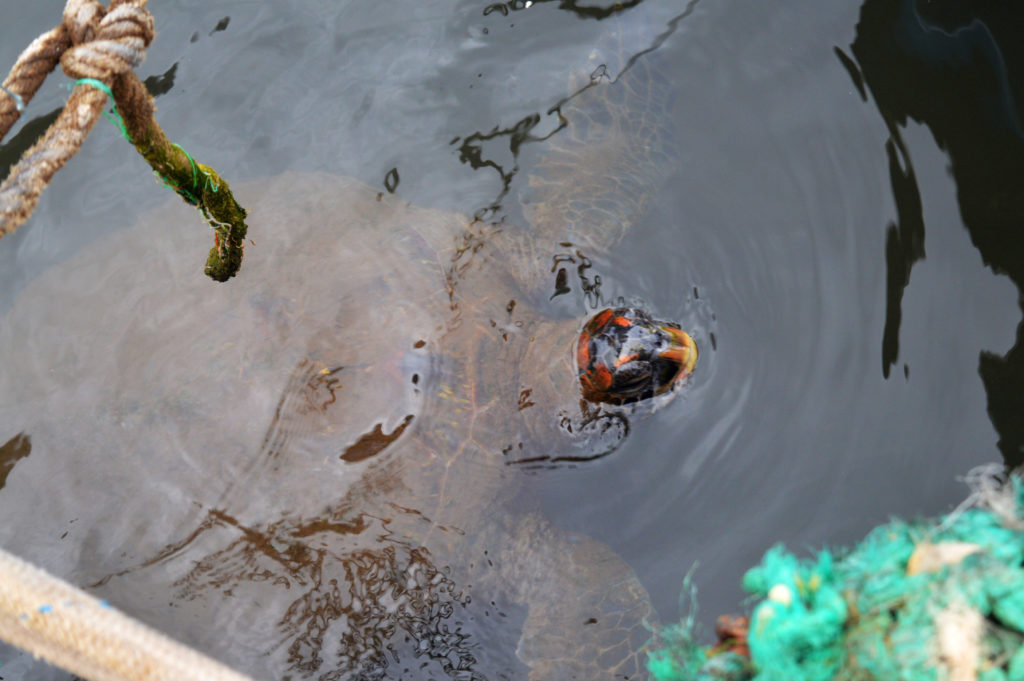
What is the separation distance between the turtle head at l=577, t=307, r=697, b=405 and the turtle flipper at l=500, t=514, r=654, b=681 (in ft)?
2.71

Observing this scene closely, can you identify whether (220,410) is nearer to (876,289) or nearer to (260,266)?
(260,266)

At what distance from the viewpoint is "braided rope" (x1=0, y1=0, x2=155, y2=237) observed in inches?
61.4

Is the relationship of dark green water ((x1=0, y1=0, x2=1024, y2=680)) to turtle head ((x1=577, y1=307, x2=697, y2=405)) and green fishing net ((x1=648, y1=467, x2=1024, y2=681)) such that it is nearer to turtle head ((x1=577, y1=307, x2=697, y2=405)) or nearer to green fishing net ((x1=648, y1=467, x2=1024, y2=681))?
turtle head ((x1=577, y1=307, x2=697, y2=405))

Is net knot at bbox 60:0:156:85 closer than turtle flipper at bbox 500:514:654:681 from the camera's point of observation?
Yes

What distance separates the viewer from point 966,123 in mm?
3389

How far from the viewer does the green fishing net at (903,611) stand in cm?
108

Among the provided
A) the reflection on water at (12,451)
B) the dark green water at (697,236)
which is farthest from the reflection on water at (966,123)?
the reflection on water at (12,451)

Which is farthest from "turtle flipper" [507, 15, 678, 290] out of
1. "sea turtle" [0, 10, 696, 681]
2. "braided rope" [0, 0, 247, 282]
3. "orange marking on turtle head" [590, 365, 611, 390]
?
"braided rope" [0, 0, 247, 282]

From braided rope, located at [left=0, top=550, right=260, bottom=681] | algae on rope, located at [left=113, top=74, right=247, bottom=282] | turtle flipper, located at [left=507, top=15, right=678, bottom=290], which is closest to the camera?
braided rope, located at [left=0, top=550, right=260, bottom=681]

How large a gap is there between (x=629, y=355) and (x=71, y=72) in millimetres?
2060

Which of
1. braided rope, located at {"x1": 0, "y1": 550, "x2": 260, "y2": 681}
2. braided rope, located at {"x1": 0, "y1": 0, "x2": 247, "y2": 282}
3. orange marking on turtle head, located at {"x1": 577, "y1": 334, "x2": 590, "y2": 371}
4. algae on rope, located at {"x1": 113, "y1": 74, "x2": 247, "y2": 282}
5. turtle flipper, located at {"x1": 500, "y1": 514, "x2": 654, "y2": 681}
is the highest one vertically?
braided rope, located at {"x1": 0, "y1": 0, "x2": 247, "y2": 282}

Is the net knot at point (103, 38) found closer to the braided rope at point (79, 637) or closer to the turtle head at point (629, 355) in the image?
the braided rope at point (79, 637)

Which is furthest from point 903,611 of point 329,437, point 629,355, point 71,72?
point 329,437

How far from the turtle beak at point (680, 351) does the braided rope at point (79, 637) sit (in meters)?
2.01
